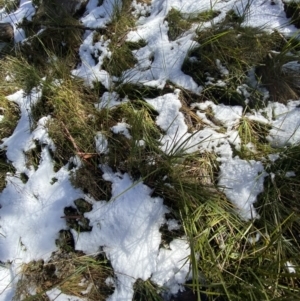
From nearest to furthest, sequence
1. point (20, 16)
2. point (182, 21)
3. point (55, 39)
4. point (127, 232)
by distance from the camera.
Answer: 1. point (127, 232)
2. point (182, 21)
3. point (55, 39)
4. point (20, 16)

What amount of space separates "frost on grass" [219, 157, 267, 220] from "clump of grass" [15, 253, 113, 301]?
869 mm

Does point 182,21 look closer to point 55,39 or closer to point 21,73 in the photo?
point 55,39

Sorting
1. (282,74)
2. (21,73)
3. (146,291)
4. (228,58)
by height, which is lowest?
(146,291)

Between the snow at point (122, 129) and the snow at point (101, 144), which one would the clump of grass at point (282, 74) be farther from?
the snow at point (101, 144)

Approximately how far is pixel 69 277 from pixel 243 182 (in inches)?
46.9

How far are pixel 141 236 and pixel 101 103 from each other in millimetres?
1000

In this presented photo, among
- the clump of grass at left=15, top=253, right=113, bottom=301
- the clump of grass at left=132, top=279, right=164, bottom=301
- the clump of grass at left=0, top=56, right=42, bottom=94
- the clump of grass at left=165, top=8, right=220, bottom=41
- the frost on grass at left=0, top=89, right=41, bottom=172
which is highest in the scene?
the clump of grass at left=0, top=56, right=42, bottom=94

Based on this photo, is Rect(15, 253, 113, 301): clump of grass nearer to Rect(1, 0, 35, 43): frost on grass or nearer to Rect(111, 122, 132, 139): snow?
Rect(111, 122, 132, 139): snow

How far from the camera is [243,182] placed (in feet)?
5.54

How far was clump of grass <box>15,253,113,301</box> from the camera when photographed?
1634mm

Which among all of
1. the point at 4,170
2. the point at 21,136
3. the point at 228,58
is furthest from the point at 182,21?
the point at 4,170

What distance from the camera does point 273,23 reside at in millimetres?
2021

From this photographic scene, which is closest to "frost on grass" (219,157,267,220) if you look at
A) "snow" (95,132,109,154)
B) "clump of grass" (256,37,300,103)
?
"clump of grass" (256,37,300,103)

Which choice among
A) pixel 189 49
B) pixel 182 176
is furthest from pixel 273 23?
pixel 182 176
